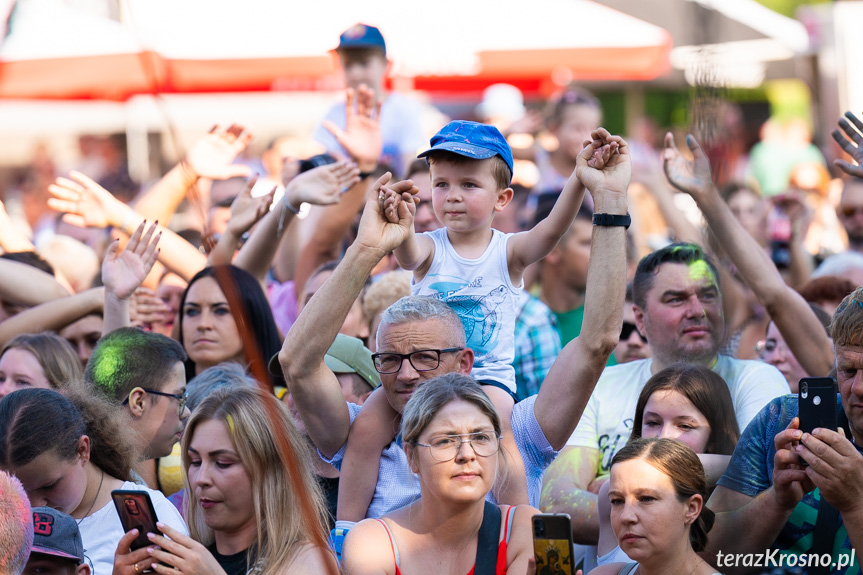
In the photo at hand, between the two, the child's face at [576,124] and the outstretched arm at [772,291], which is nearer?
the outstretched arm at [772,291]

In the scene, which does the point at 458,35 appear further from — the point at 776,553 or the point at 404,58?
the point at 776,553

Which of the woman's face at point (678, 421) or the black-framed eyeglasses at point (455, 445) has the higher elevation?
the black-framed eyeglasses at point (455, 445)

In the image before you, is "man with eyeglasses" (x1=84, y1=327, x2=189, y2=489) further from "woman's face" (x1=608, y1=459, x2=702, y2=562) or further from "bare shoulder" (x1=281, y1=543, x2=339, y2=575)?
"woman's face" (x1=608, y1=459, x2=702, y2=562)

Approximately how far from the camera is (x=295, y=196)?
507 centimetres

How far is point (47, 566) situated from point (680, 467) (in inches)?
71.6

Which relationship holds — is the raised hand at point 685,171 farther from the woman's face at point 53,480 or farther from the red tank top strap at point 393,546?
the woman's face at point 53,480

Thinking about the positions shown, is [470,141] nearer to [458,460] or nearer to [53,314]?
[458,460]

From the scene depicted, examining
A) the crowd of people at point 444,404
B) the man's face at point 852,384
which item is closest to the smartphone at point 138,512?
the crowd of people at point 444,404

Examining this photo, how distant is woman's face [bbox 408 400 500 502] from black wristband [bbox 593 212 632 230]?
709mm

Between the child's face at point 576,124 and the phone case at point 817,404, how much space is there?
462 centimetres

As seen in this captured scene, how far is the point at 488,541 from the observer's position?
3.09 m

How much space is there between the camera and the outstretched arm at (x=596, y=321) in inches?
127

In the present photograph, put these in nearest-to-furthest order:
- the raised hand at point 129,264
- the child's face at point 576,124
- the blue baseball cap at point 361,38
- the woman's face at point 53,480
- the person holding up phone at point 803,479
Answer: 1. the person holding up phone at point 803,479
2. the woman's face at point 53,480
3. the raised hand at point 129,264
4. the blue baseball cap at point 361,38
5. the child's face at point 576,124

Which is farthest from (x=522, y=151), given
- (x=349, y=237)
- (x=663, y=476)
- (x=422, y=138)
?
(x=663, y=476)
